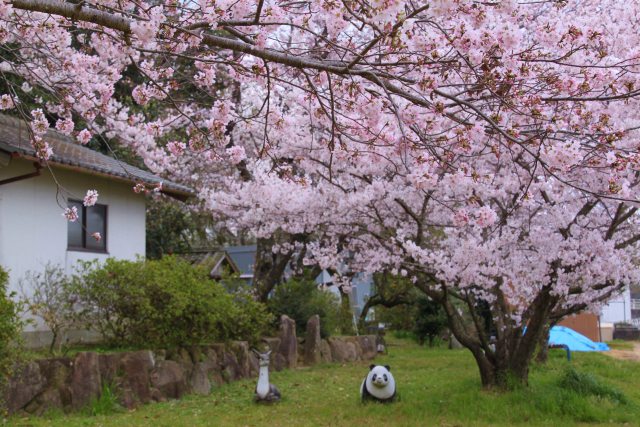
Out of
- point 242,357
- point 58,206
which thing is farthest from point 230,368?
point 58,206

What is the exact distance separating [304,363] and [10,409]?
717cm

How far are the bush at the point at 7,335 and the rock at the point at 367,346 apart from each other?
9.76 meters

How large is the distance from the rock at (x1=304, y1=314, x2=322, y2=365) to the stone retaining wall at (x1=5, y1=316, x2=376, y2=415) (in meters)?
1.26

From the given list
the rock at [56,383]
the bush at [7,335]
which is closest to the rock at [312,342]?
the rock at [56,383]

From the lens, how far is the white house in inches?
393

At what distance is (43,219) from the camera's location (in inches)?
422

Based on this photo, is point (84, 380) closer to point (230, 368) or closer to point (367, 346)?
point (230, 368)

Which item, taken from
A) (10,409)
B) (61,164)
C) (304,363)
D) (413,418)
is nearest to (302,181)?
(413,418)

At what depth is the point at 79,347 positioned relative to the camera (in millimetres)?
10305

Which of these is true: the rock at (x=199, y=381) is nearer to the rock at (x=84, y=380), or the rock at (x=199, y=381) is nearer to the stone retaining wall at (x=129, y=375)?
the stone retaining wall at (x=129, y=375)

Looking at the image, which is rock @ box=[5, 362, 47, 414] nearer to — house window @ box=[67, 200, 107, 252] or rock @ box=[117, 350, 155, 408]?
rock @ box=[117, 350, 155, 408]

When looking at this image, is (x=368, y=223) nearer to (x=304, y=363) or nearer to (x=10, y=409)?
(x=304, y=363)

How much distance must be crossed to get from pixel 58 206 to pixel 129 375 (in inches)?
130

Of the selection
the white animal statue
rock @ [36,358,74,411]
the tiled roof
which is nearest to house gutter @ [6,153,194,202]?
the tiled roof
